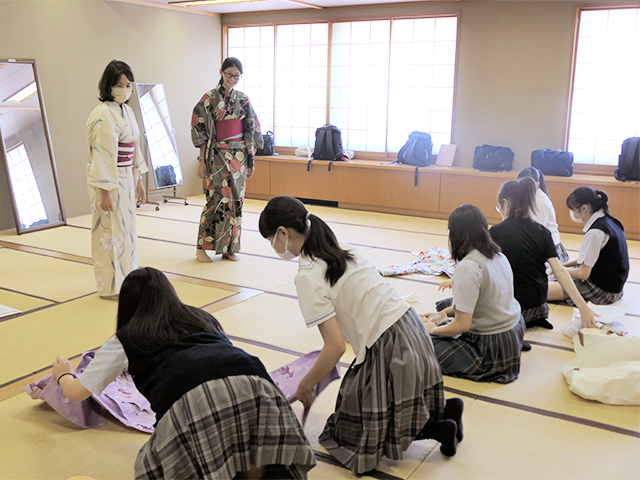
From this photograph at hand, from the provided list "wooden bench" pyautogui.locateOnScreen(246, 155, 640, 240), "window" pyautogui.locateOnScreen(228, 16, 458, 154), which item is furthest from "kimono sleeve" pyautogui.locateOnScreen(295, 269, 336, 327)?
"window" pyautogui.locateOnScreen(228, 16, 458, 154)

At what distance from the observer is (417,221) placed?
6133mm

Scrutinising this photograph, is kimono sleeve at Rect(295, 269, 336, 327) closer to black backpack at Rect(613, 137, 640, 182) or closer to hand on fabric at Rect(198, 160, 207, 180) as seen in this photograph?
hand on fabric at Rect(198, 160, 207, 180)

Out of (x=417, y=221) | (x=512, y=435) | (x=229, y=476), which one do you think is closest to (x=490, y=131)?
(x=417, y=221)

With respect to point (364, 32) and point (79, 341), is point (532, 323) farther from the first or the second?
point (364, 32)

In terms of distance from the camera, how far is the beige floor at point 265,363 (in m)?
1.90

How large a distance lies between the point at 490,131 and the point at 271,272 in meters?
3.40

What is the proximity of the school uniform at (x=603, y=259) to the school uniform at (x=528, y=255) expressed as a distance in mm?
381

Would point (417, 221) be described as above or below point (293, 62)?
below

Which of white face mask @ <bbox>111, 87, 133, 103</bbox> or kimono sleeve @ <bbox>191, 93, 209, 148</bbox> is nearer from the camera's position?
white face mask @ <bbox>111, 87, 133, 103</bbox>

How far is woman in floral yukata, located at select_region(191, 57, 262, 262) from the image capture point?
14.4 ft

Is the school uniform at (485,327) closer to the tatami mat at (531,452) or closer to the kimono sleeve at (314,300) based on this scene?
the tatami mat at (531,452)

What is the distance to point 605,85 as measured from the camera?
19.6 feet

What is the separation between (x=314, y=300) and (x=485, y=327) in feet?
3.19

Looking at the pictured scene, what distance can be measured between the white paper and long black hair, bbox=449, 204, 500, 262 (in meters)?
4.34
